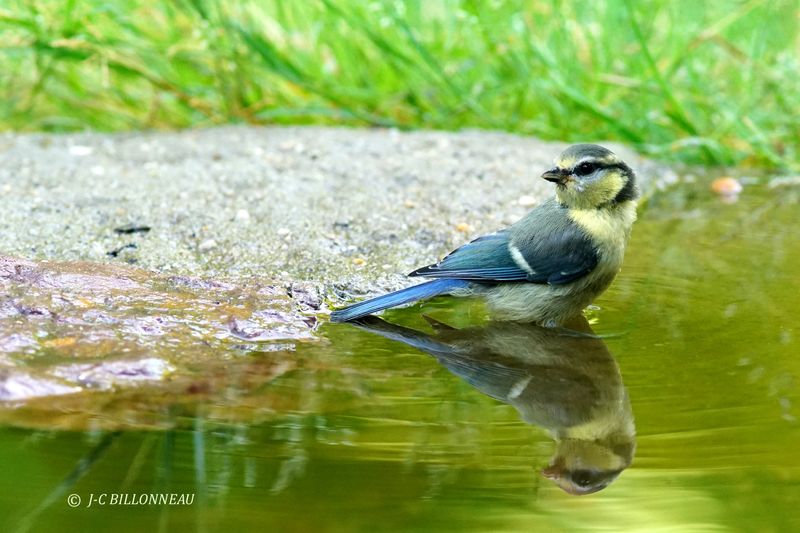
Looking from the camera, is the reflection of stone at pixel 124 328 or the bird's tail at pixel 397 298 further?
the bird's tail at pixel 397 298

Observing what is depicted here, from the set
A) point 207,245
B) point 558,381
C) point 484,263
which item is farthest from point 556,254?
point 207,245

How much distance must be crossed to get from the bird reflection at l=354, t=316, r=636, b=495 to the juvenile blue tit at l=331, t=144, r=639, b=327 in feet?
0.31

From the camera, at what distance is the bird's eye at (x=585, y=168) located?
400 centimetres

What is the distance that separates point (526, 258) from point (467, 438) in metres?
1.53

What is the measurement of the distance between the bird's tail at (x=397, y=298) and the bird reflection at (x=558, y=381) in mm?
65

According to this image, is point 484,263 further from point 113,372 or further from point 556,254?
point 113,372

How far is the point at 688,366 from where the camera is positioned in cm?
314

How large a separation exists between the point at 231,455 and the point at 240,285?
4.34 ft

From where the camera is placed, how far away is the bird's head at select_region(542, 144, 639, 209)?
400cm

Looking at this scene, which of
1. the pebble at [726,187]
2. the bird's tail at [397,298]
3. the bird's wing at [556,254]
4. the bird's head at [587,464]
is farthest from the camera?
the pebble at [726,187]

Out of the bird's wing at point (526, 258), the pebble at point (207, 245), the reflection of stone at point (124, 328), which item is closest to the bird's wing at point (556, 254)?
the bird's wing at point (526, 258)

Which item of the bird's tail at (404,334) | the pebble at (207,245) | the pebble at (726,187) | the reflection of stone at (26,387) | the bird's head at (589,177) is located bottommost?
the pebble at (726,187)

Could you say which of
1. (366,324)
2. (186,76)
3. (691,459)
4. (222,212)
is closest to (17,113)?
(186,76)

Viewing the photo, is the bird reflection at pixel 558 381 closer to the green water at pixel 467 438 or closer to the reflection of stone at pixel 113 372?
the green water at pixel 467 438
